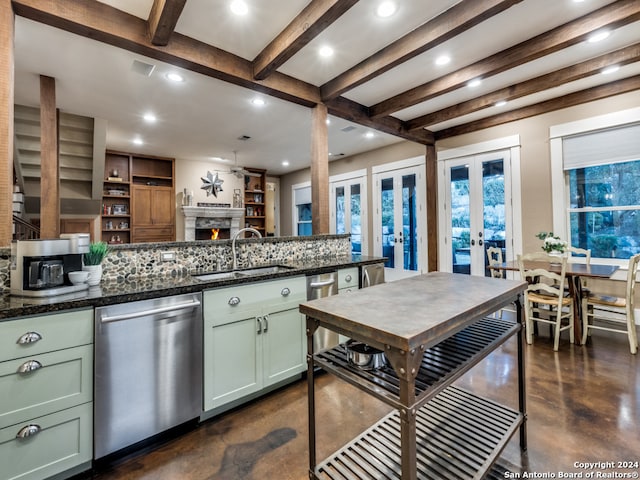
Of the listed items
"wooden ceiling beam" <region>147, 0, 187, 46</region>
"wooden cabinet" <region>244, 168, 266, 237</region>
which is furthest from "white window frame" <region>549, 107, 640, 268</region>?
"wooden cabinet" <region>244, 168, 266, 237</region>

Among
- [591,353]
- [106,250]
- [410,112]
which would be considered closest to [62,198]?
[106,250]

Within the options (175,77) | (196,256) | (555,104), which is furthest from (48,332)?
(555,104)

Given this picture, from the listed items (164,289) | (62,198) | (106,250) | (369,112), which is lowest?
(164,289)

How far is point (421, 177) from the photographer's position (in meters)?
5.62

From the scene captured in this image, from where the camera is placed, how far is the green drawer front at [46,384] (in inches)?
51.3

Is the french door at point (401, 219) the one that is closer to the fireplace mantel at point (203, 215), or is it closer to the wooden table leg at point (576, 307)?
the wooden table leg at point (576, 307)

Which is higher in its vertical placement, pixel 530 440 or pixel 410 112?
pixel 410 112

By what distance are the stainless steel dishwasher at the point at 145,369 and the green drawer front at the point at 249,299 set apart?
87mm

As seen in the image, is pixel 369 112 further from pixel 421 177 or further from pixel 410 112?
pixel 421 177

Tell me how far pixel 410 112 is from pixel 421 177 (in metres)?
1.46

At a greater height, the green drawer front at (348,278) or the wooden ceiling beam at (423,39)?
the wooden ceiling beam at (423,39)

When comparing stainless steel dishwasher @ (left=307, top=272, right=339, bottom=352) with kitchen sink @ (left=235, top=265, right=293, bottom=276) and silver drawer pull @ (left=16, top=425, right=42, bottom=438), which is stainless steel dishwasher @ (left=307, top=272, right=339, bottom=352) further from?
silver drawer pull @ (left=16, top=425, right=42, bottom=438)

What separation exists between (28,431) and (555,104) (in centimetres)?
577

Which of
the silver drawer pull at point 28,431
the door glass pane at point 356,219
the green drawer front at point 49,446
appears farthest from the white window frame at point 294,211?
the silver drawer pull at point 28,431
